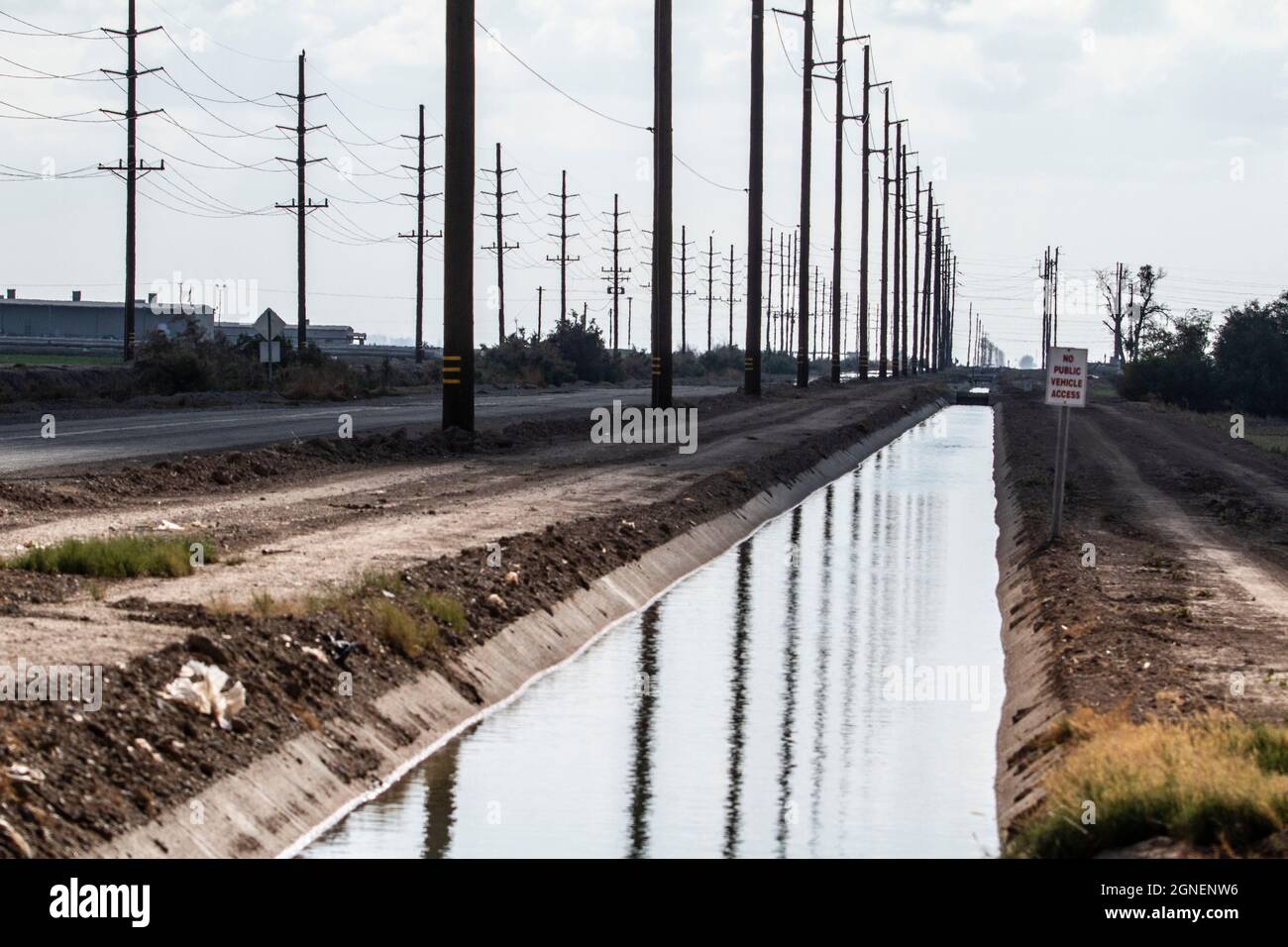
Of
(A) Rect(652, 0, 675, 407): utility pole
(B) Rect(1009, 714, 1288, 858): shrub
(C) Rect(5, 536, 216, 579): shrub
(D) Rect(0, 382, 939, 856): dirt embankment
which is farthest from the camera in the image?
(A) Rect(652, 0, 675, 407): utility pole

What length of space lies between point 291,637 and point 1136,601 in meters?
8.62

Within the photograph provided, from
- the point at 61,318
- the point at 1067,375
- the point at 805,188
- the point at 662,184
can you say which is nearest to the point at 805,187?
the point at 805,188

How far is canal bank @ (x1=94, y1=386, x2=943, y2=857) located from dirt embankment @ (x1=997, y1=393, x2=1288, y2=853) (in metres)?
3.95

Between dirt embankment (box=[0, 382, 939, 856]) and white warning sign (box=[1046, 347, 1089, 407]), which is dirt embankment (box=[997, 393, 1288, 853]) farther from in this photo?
dirt embankment (box=[0, 382, 939, 856])

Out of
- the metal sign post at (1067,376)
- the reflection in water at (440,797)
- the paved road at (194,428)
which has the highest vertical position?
the metal sign post at (1067,376)

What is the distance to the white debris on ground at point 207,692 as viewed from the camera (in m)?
11.3

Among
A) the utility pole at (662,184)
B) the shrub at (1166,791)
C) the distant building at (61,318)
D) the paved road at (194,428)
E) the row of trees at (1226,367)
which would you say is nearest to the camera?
the shrub at (1166,791)

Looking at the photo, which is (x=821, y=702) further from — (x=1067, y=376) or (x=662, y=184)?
(x=662, y=184)

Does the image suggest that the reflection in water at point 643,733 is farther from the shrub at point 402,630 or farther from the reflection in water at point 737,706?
the shrub at point 402,630

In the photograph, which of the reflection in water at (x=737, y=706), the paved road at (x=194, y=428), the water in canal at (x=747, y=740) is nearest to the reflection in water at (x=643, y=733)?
the water in canal at (x=747, y=740)

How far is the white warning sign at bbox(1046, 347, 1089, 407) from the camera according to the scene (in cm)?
2191

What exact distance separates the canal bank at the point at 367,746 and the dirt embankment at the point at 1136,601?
3.95m

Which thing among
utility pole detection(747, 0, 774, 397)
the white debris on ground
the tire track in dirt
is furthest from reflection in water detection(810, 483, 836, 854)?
utility pole detection(747, 0, 774, 397)
